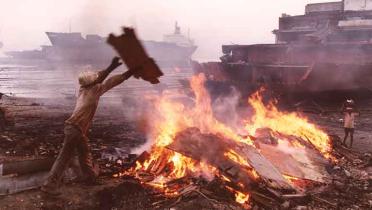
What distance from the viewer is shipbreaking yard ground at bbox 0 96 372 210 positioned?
19.5 feet

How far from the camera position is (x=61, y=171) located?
247 inches

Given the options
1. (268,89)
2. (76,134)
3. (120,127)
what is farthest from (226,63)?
(76,134)

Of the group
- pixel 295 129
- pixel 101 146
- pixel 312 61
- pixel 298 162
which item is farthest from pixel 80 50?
pixel 298 162

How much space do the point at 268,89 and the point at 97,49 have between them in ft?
187

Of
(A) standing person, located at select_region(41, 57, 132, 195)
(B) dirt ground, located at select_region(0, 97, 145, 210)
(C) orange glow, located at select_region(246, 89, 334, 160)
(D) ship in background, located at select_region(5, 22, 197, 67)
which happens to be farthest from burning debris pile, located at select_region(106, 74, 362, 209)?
(D) ship in background, located at select_region(5, 22, 197, 67)

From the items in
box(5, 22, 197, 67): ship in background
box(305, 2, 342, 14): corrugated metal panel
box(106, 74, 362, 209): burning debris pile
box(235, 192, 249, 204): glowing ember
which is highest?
box(305, 2, 342, 14): corrugated metal panel

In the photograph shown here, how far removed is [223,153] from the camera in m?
7.12

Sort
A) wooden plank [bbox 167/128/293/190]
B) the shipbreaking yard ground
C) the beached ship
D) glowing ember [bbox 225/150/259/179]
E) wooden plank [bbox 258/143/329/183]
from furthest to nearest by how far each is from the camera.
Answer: the beached ship
wooden plank [bbox 258/143/329/183]
glowing ember [bbox 225/150/259/179]
wooden plank [bbox 167/128/293/190]
the shipbreaking yard ground

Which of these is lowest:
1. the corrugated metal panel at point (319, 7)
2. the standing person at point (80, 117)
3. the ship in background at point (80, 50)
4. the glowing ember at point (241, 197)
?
the glowing ember at point (241, 197)

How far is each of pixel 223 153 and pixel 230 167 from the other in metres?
0.45

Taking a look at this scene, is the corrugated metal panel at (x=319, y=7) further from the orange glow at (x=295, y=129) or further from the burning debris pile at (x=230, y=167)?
the burning debris pile at (x=230, y=167)

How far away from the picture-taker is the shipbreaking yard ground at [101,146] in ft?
19.5

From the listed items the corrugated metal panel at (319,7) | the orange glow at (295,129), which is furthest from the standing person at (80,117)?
the corrugated metal panel at (319,7)

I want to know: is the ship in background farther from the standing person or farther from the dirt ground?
the standing person
